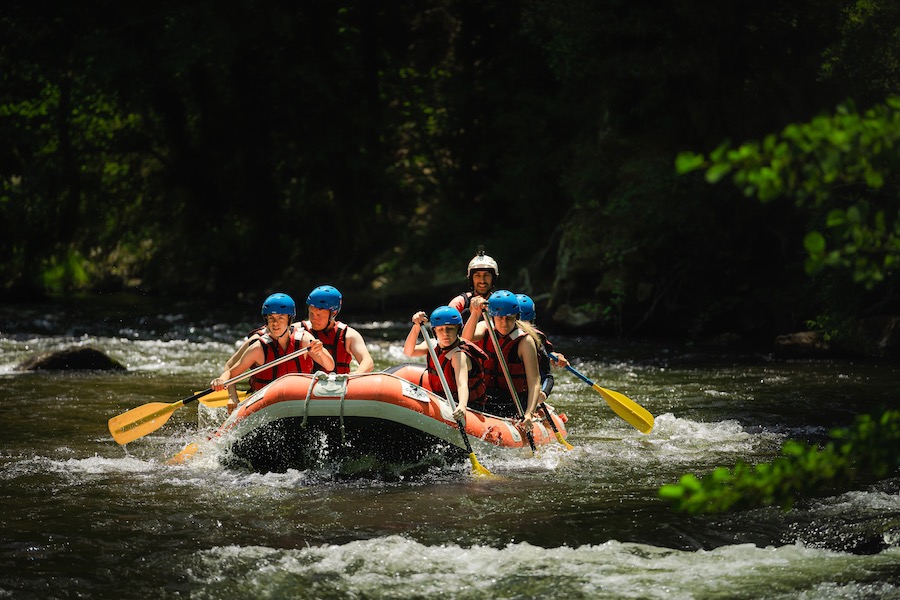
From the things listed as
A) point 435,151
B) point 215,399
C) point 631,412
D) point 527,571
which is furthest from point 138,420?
point 435,151

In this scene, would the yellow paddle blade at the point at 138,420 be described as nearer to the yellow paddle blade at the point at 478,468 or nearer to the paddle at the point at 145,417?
the paddle at the point at 145,417

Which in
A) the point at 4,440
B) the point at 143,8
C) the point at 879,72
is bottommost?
the point at 4,440

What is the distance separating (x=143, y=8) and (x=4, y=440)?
61.3 ft

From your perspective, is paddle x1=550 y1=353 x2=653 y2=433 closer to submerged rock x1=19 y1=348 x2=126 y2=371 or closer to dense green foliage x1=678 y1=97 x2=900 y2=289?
dense green foliage x1=678 y1=97 x2=900 y2=289

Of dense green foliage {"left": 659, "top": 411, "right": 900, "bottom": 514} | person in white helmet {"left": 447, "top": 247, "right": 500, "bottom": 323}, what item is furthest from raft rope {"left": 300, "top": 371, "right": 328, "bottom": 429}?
dense green foliage {"left": 659, "top": 411, "right": 900, "bottom": 514}

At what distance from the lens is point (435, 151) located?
894 inches

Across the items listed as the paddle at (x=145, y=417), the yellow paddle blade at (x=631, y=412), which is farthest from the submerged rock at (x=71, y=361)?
the yellow paddle blade at (x=631, y=412)

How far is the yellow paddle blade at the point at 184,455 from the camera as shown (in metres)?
7.55

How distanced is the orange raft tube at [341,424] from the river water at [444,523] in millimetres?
151

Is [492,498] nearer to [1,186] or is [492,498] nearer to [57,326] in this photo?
[57,326]

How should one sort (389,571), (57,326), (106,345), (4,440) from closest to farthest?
(389,571) < (4,440) < (106,345) < (57,326)

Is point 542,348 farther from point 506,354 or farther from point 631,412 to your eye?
point 631,412

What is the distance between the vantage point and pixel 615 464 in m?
7.59

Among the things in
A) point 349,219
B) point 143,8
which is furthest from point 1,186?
point 349,219
